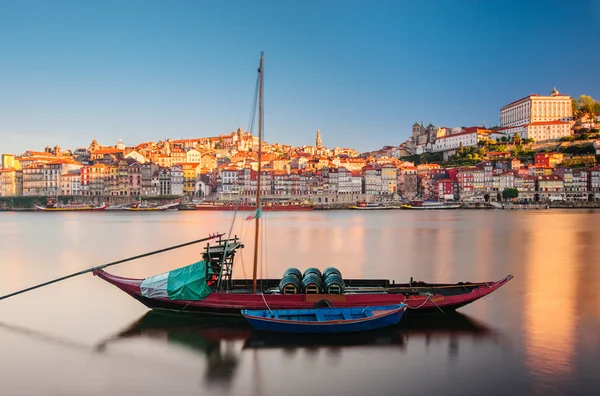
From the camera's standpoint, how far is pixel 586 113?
96.1m

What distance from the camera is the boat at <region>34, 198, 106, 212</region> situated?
7881 centimetres

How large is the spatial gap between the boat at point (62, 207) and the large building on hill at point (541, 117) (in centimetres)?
7100

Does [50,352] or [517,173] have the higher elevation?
[517,173]

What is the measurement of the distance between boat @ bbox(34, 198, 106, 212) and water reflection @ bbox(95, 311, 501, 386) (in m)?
72.8

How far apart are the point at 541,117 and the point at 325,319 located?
322ft

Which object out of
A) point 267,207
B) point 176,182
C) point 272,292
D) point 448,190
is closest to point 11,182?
point 176,182

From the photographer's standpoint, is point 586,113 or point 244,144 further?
point 244,144

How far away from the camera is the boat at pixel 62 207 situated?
78.8 meters

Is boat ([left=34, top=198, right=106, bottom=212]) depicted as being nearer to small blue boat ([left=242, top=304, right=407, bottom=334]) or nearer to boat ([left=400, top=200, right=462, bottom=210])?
boat ([left=400, top=200, right=462, bottom=210])

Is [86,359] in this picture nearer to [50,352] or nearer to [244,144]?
[50,352]

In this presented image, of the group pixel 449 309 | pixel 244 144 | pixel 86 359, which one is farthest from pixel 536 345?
pixel 244 144

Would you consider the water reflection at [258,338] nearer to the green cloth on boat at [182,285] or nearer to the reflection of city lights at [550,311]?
the green cloth on boat at [182,285]

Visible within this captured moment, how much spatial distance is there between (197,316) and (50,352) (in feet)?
9.36

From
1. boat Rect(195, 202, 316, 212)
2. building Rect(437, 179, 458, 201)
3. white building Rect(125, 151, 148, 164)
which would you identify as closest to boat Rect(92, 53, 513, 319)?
boat Rect(195, 202, 316, 212)
